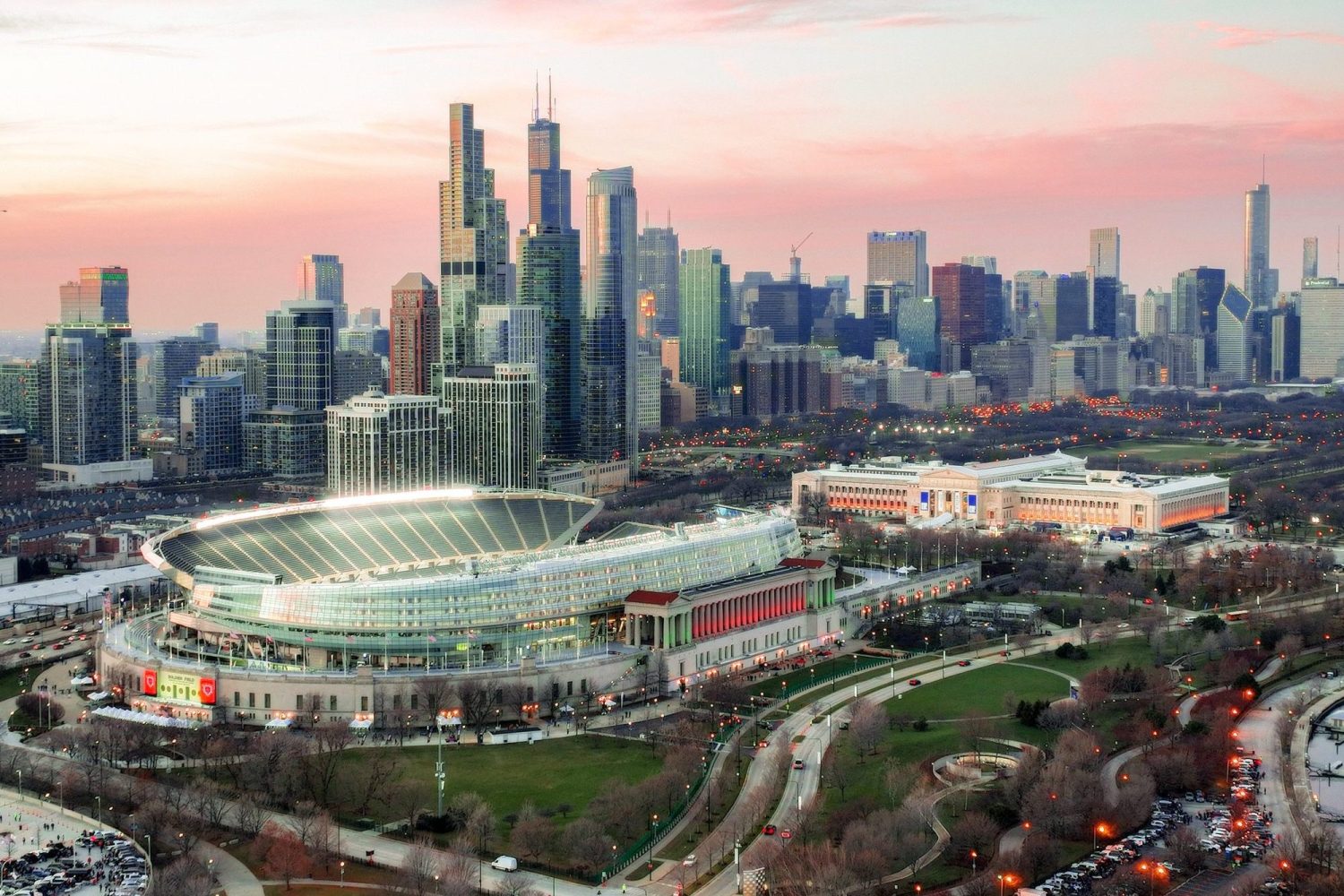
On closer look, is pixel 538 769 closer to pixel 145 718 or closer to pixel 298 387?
pixel 145 718

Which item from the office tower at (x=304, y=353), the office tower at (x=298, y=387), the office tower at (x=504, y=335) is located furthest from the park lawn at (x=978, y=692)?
the office tower at (x=304, y=353)

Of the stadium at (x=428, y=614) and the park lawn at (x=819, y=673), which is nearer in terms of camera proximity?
the stadium at (x=428, y=614)

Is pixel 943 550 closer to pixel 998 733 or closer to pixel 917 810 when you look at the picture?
pixel 998 733

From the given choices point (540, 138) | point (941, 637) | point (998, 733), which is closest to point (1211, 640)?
point (941, 637)

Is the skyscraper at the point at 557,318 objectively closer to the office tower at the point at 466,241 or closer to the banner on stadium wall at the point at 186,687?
the office tower at the point at 466,241

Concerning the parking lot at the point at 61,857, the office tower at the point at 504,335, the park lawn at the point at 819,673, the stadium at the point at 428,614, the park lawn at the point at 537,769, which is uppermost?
the office tower at the point at 504,335

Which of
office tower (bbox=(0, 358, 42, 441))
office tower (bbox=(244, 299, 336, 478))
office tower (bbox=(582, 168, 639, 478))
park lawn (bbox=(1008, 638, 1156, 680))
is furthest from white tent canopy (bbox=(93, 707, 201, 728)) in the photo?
office tower (bbox=(0, 358, 42, 441))

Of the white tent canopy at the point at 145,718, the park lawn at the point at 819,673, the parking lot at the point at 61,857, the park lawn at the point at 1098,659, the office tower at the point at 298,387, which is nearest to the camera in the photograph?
the parking lot at the point at 61,857
